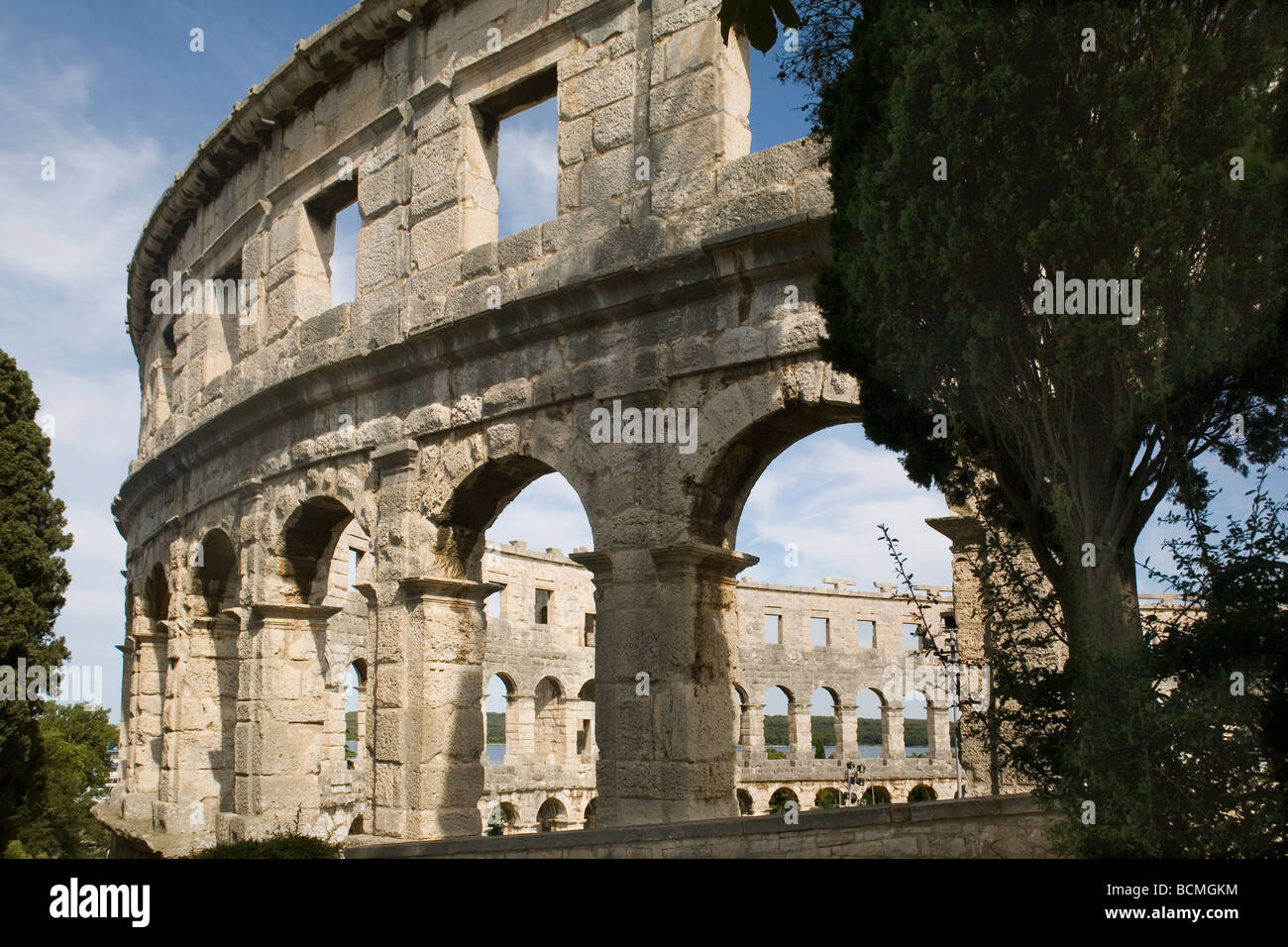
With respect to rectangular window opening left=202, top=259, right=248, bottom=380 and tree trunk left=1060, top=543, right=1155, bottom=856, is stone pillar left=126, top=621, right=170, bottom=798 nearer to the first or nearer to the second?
rectangular window opening left=202, top=259, right=248, bottom=380

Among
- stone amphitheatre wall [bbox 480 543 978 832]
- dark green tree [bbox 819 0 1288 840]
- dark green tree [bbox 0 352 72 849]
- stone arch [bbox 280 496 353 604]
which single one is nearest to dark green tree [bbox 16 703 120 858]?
dark green tree [bbox 0 352 72 849]

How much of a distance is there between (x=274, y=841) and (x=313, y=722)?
331cm

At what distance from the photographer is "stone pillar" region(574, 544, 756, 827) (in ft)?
25.0

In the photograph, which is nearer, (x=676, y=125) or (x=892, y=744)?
(x=676, y=125)

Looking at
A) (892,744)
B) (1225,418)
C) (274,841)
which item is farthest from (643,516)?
(892,744)

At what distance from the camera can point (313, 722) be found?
37.6 ft

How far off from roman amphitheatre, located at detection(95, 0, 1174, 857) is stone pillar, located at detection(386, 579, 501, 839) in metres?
0.02

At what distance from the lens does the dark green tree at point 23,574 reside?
11375mm

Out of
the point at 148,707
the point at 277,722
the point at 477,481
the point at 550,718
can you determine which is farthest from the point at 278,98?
the point at 550,718

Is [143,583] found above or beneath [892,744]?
above

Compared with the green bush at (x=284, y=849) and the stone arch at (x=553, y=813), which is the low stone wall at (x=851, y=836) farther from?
the stone arch at (x=553, y=813)
